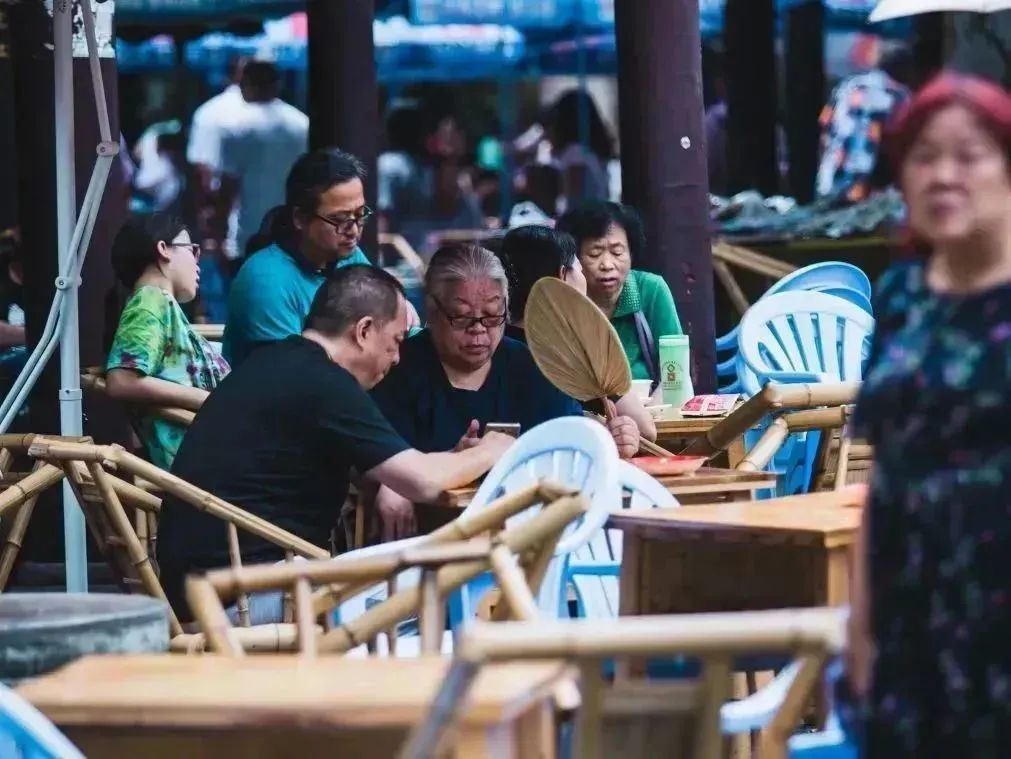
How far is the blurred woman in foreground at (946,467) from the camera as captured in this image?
8.72 ft

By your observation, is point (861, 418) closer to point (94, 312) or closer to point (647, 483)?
point (647, 483)

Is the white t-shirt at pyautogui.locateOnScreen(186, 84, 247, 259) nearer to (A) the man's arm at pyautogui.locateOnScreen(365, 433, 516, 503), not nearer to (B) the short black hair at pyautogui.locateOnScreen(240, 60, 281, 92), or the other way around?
(B) the short black hair at pyautogui.locateOnScreen(240, 60, 281, 92)

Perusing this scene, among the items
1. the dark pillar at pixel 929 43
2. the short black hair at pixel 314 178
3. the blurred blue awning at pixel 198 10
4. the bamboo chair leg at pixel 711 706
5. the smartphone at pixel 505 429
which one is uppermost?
the blurred blue awning at pixel 198 10

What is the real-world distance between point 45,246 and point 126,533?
9.92ft

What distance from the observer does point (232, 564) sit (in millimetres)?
4922

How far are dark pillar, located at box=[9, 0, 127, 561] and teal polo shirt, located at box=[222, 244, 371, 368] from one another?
105 centimetres

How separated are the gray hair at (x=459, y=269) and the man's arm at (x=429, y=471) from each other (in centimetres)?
76

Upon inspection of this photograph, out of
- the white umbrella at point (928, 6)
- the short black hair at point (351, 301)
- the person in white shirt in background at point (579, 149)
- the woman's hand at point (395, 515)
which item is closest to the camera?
the short black hair at point (351, 301)

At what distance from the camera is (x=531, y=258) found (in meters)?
6.54

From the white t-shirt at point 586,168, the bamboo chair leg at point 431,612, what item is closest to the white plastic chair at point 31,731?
the bamboo chair leg at point 431,612

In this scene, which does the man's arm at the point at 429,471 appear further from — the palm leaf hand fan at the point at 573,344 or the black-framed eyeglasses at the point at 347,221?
the black-framed eyeglasses at the point at 347,221

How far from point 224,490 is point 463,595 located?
79 centimetres

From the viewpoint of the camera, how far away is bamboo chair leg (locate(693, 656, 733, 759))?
2.78m

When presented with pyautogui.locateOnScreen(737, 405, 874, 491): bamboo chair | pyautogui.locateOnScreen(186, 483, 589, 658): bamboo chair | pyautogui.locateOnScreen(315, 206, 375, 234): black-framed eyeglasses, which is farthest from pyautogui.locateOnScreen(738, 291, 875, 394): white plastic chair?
A: pyautogui.locateOnScreen(186, 483, 589, 658): bamboo chair
